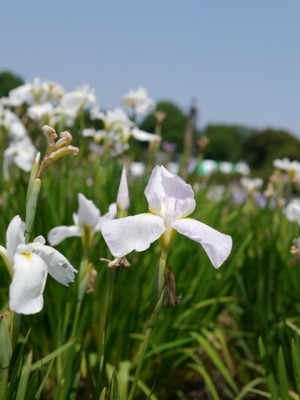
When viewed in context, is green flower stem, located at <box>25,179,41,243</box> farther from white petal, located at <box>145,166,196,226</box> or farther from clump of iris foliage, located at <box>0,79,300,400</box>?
clump of iris foliage, located at <box>0,79,300,400</box>

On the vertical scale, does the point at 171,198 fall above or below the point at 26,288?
above

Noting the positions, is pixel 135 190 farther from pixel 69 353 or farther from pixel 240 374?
pixel 69 353

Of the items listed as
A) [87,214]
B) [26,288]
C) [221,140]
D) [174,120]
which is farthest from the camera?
[221,140]

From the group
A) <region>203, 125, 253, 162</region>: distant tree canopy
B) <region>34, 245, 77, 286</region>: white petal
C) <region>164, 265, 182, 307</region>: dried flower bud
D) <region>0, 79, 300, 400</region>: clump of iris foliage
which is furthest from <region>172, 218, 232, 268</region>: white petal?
<region>203, 125, 253, 162</region>: distant tree canopy

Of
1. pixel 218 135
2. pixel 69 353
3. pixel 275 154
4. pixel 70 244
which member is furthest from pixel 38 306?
pixel 218 135

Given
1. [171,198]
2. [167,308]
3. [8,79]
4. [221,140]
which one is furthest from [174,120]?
[171,198]

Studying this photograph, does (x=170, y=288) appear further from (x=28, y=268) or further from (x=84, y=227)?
(x=84, y=227)

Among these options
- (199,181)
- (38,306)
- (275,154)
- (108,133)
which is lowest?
Result: (275,154)
